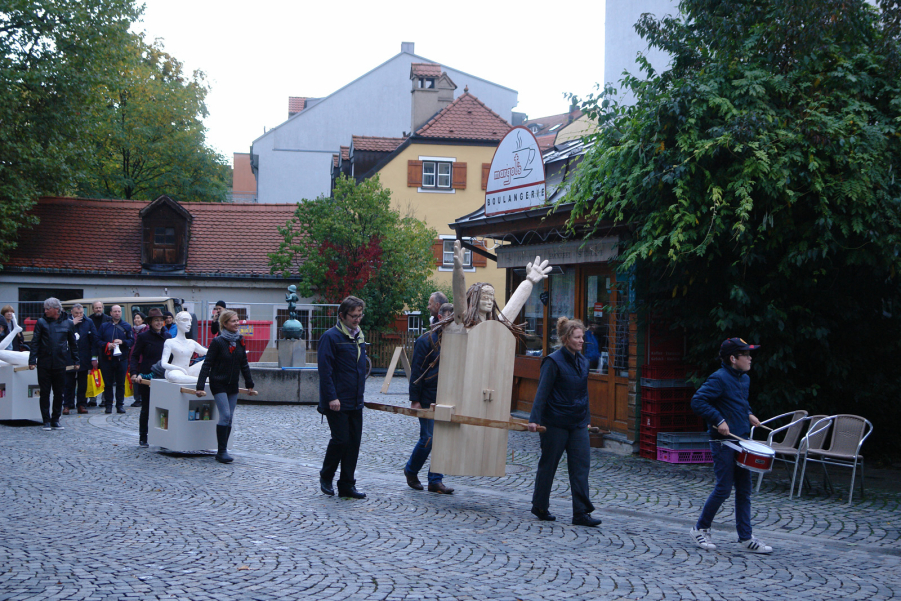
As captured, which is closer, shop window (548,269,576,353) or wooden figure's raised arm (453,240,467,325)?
wooden figure's raised arm (453,240,467,325)

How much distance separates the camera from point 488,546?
6.51 meters

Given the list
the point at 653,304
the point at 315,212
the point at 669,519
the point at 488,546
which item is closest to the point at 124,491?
the point at 488,546

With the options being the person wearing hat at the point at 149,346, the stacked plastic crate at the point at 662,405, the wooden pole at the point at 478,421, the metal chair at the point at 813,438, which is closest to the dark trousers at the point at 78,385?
the person wearing hat at the point at 149,346

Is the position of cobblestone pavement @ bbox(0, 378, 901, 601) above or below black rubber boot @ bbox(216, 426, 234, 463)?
below

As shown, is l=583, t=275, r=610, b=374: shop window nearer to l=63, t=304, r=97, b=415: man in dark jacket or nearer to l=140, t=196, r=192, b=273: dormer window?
l=63, t=304, r=97, b=415: man in dark jacket

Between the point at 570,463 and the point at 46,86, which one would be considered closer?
the point at 570,463

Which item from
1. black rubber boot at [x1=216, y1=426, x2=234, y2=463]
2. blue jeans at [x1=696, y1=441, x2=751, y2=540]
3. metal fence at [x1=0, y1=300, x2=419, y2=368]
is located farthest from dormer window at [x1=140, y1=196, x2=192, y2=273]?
blue jeans at [x1=696, y1=441, x2=751, y2=540]

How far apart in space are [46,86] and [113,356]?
16017mm

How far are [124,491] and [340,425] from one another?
2.20m

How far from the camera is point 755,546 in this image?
6566 millimetres

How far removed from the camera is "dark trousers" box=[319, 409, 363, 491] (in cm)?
814

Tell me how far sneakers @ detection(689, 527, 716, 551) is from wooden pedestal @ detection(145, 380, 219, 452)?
617cm

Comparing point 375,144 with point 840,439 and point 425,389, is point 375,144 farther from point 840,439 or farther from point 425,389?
point 840,439

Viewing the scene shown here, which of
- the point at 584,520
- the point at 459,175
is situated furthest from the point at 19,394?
the point at 459,175
